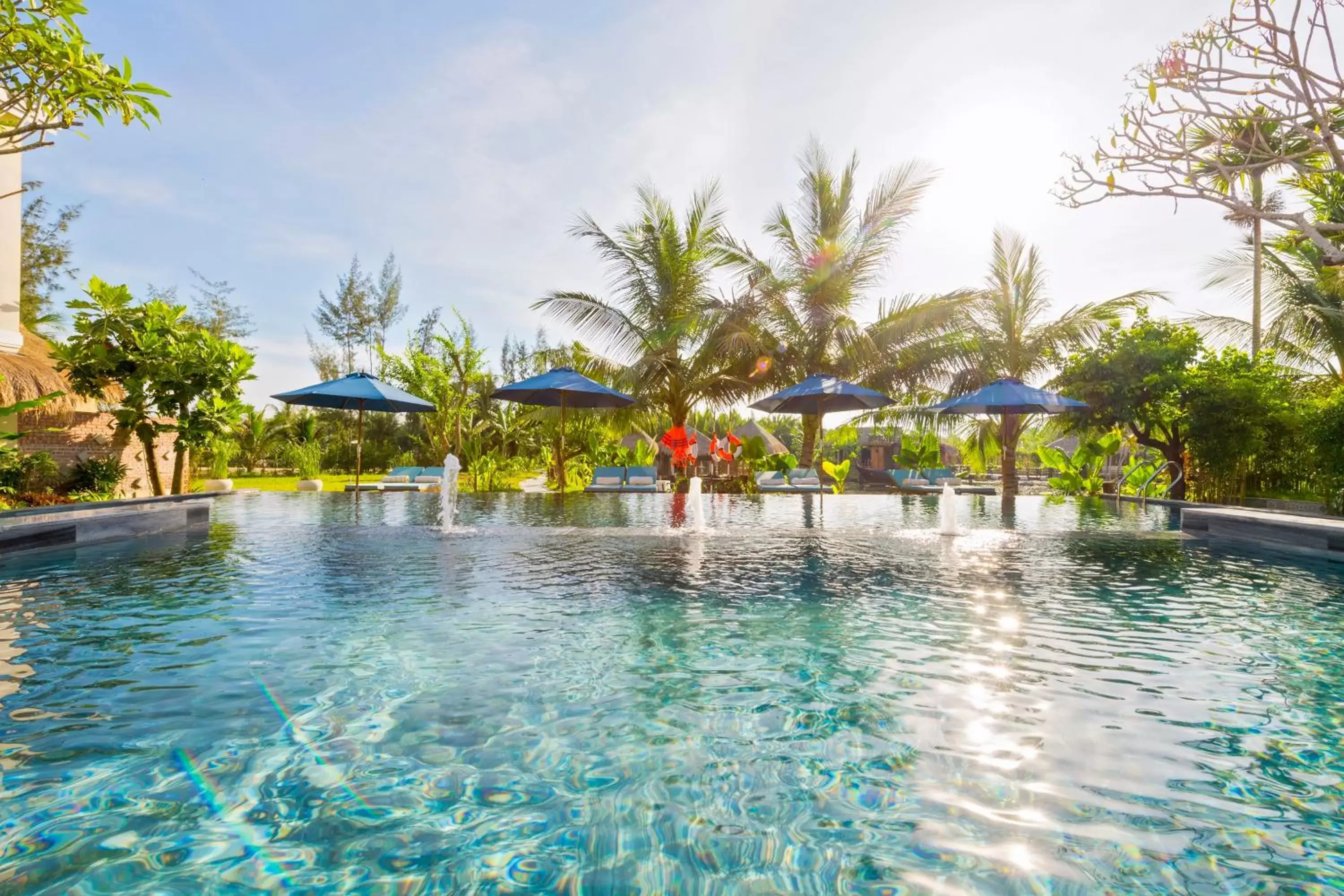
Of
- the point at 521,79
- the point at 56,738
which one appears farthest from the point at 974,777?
the point at 521,79

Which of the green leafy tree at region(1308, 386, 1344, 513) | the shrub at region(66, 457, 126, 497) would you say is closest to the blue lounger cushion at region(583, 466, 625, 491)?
the shrub at region(66, 457, 126, 497)

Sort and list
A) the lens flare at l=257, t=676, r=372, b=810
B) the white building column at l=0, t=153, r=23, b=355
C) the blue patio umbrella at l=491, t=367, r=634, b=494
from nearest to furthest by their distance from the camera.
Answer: the lens flare at l=257, t=676, r=372, b=810, the white building column at l=0, t=153, r=23, b=355, the blue patio umbrella at l=491, t=367, r=634, b=494

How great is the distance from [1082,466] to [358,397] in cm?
1730

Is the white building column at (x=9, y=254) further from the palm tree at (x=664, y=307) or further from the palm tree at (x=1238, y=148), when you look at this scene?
the palm tree at (x=1238, y=148)

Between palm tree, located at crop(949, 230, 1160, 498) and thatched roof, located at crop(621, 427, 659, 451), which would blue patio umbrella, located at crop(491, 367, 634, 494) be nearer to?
thatched roof, located at crop(621, 427, 659, 451)

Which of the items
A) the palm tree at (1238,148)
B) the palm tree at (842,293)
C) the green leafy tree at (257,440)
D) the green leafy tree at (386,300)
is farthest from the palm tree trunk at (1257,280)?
the green leafy tree at (386,300)

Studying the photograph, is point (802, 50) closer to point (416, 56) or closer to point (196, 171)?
point (416, 56)

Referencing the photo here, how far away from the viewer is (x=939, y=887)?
1.81 m

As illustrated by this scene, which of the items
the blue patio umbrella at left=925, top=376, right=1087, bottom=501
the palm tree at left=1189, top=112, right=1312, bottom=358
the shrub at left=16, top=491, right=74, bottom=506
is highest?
the palm tree at left=1189, top=112, right=1312, bottom=358

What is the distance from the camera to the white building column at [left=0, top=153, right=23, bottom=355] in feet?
35.1

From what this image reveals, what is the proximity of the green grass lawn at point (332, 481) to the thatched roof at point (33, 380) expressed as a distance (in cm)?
506

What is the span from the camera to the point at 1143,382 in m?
13.9

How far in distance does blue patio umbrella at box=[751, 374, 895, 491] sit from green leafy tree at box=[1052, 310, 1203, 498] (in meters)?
4.62

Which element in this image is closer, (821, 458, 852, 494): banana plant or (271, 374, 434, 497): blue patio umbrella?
(271, 374, 434, 497): blue patio umbrella
